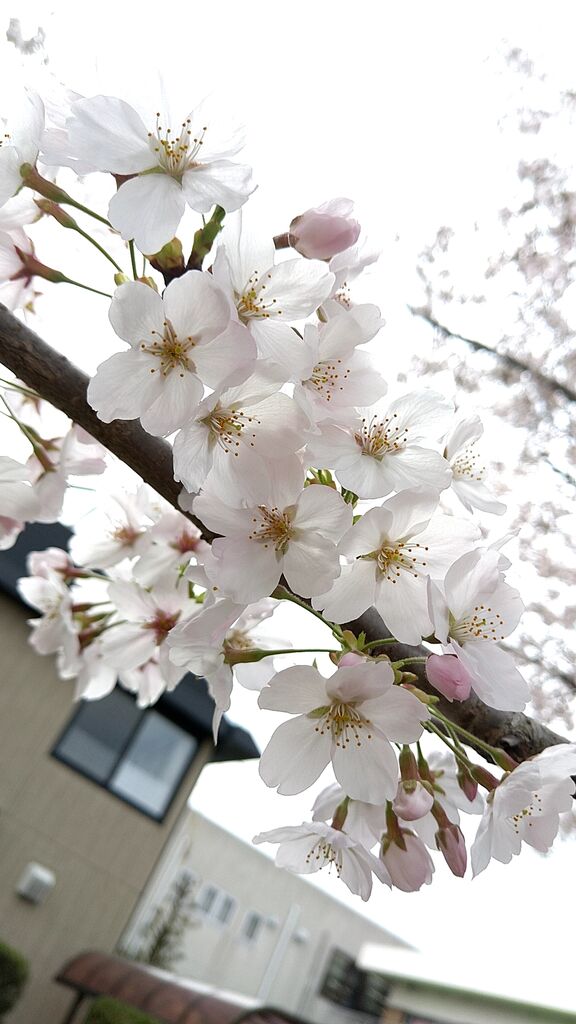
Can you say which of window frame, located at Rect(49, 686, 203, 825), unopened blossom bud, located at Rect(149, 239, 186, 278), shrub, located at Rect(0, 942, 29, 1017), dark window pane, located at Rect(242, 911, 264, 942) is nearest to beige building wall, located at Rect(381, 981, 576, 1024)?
dark window pane, located at Rect(242, 911, 264, 942)

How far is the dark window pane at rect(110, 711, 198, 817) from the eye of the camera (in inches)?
302

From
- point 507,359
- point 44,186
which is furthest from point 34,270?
point 507,359

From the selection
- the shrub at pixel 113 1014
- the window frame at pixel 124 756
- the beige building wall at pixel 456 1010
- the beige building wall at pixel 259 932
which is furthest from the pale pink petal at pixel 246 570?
the beige building wall at pixel 259 932

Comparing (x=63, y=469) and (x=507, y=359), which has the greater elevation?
(x=507, y=359)

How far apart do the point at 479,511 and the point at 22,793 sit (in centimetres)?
692

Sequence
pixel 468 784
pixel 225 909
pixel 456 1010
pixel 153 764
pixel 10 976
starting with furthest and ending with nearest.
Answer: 1. pixel 225 909
2. pixel 456 1010
3. pixel 153 764
4. pixel 10 976
5. pixel 468 784

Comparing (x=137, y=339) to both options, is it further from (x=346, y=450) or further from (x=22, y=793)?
(x=22, y=793)

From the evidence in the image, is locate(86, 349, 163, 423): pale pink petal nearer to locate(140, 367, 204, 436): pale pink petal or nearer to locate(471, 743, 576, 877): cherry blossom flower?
locate(140, 367, 204, 436): pale pink petal

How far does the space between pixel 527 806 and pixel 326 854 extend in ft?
0.98

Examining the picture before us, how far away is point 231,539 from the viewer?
2.57 feet

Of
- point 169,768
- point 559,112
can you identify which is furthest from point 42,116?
point 169,768

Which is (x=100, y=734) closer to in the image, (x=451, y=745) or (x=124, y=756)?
(x=124, y=756)

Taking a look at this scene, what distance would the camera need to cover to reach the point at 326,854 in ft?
3.34

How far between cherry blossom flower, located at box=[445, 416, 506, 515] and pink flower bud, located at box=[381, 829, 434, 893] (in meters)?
0.44
